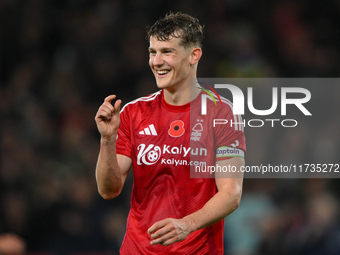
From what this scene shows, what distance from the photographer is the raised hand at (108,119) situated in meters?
3.33

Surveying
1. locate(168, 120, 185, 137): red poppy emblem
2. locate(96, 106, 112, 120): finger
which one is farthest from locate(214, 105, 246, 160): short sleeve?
locate(96, 106, 112, 120): finger

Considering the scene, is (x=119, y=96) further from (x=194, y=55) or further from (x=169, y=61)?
(x=169, y=61)

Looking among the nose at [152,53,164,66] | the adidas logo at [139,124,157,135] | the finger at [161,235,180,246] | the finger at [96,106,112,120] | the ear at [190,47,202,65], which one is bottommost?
the finger at [161,235,180,246]

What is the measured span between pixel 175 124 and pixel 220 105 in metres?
0.32

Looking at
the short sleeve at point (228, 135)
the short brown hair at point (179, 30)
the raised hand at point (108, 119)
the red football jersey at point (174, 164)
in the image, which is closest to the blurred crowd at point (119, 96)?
the red football jersey at point (174, 164)

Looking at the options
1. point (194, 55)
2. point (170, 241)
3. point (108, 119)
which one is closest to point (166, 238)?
point (170, 241)

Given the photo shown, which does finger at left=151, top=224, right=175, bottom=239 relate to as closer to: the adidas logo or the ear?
the adidas logo

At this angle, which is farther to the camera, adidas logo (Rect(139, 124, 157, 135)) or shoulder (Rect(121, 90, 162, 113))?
shoulder (Rect(121, 90, 162, 113))

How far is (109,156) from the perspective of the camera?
11.2ft

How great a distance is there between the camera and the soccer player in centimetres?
346

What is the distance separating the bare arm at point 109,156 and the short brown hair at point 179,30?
58 centimetres

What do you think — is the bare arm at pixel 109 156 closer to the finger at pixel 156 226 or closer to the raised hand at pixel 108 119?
the raised hand at pixel 108 119

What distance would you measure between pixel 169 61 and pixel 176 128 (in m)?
0.44

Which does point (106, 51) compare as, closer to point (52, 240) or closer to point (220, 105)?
point (52, 240)
